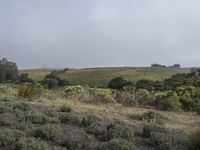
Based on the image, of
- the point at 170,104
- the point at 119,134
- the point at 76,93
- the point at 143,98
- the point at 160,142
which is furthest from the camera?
the point at 76,93

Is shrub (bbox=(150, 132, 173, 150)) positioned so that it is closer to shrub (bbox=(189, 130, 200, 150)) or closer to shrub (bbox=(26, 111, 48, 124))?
shrub (bbox=(189, 130, 200, 150))

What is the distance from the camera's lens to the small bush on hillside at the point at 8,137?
33.7ft

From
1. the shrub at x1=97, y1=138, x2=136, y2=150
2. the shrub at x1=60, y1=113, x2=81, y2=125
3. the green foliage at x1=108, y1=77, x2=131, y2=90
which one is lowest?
the green foliage at x1=108, y1=77, x2=131, y2=90

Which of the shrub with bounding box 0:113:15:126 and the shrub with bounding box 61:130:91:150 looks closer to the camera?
the shrub with bounding box 61:130:91:150

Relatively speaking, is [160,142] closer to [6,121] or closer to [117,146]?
[117,146]

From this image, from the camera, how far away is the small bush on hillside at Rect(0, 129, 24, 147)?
10.3 metres

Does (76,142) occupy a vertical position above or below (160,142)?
above

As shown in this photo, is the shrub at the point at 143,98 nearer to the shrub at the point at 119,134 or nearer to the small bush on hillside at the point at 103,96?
the small bush on hillside at the point at 103,96

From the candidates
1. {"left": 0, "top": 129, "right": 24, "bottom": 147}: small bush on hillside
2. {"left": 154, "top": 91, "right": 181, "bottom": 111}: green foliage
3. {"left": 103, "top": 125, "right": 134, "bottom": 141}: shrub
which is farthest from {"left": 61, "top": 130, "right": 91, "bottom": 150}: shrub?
{"left": 154, "top": 91, "right": 181, "bottom": 111}: green foliage

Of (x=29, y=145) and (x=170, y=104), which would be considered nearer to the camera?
(x=29, y=145)

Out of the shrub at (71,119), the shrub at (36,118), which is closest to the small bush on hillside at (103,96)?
the shrub at (71,119)

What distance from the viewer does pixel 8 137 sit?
1039 centimetres

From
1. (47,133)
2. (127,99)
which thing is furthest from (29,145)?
(127,99)

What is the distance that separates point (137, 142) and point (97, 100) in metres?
17.4
